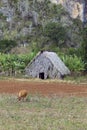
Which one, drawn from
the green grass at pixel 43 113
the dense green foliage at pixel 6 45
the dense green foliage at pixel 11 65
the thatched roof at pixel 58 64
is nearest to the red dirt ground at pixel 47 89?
the green grass at pixel 43 113

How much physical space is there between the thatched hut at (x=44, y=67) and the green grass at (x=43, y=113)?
54.2 ft

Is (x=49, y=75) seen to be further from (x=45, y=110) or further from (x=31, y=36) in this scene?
(x=31, y=36)

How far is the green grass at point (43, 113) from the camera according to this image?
11.1m

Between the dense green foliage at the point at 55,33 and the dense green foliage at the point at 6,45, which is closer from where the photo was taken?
the dense green foliage at the point at 6,45

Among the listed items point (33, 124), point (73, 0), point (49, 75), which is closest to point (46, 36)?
point (73, 0)

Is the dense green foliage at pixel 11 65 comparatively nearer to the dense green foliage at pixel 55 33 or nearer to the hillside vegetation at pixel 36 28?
the hillside vegetation at pixel 36 28

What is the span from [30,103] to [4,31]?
51.8 m

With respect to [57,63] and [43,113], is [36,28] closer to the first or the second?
[57,63]

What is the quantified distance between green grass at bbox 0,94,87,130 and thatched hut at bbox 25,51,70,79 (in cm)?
1652

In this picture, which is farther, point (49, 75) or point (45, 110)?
point (49, 75)

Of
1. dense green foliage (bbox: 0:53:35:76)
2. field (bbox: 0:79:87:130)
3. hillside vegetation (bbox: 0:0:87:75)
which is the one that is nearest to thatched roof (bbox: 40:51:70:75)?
dense green foliage (bbox: 0:53:35:76)

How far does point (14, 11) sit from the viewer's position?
72062mm

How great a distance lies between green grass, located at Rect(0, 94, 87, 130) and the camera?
36.3ft

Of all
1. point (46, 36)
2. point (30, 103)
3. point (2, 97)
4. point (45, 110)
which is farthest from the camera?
point (46, 36)
